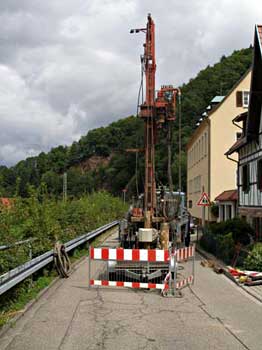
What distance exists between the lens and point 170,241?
16.0 metres

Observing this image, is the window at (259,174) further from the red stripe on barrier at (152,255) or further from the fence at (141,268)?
the red stripe on barrier at (152,255)

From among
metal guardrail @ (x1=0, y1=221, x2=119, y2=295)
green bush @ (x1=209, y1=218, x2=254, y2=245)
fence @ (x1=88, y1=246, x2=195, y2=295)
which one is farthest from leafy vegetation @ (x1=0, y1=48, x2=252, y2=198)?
green bush @ (x1=209, y1=218, x2=254, y2=245)

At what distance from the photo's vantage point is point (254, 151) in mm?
21750

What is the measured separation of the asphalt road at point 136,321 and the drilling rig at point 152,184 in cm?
332

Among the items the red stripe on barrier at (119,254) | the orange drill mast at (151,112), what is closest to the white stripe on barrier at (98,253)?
the red stripe on barrier at (119,254)

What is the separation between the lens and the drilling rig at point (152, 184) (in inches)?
610

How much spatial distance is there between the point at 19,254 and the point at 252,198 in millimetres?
13999

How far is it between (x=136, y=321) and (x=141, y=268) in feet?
14.2

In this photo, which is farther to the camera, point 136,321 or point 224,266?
point 224,266

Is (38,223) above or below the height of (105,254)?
above

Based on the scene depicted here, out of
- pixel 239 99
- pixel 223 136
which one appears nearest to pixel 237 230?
pixel 223 136

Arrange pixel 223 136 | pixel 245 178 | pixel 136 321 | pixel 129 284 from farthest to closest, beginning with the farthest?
pixel 223 136, pixel 245 178, pixel 129 284, pixel 136 321

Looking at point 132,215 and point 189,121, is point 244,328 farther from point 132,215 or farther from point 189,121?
point 189,121

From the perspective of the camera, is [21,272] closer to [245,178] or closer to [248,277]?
[248,277]
